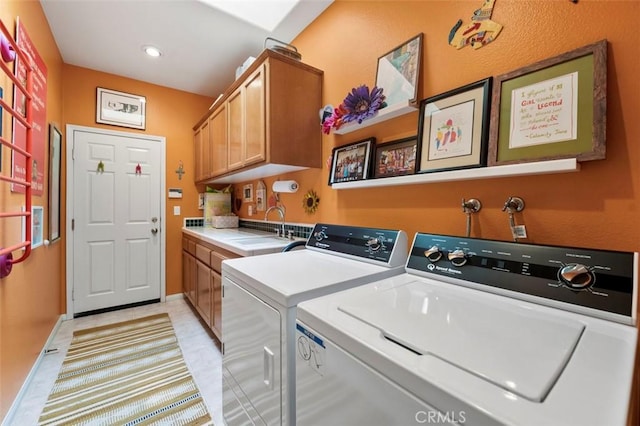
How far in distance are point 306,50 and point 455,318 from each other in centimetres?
228

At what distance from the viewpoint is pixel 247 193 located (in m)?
3.22

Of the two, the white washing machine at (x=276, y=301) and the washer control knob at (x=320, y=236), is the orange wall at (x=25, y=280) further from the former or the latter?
the washer control knob at (x=320, y=236)

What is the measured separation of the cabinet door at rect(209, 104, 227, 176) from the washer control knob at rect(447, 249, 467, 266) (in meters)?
2.17

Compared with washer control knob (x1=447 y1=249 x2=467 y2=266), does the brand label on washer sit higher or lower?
lower

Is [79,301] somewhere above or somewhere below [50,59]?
below

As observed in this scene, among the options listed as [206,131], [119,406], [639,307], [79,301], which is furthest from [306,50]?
[79,301]

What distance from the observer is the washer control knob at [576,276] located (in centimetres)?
75

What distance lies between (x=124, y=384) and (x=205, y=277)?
2.95 feet

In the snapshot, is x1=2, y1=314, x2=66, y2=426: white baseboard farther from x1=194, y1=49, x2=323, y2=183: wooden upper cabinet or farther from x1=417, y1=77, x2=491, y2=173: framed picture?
x1=417, y1=77, x2=491, y2=173: framed picture

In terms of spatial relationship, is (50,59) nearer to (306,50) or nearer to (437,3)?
(306,50)

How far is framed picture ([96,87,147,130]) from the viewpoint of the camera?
2.99m

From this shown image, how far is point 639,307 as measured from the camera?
2.30 feet

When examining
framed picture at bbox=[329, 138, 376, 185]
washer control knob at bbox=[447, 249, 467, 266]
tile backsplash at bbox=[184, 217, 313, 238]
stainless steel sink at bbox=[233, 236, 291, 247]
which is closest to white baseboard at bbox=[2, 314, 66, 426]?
stainless steel sink at bbox=[233, 236, 291, 247]

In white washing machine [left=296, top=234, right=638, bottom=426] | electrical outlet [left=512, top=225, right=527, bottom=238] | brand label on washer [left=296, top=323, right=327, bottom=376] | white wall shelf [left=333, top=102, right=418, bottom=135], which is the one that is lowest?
brand label on washer [left=296, top=323, right=327, bottom=376]
